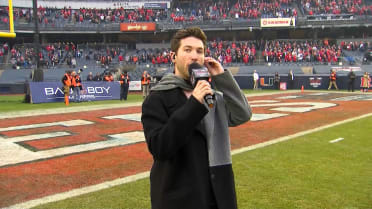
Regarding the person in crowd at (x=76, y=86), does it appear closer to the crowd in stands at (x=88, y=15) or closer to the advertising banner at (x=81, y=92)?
the advertising banner at (x=81, y=92)

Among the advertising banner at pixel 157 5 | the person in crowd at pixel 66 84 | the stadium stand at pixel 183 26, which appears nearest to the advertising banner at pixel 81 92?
the person in crowd at pixel 66 84

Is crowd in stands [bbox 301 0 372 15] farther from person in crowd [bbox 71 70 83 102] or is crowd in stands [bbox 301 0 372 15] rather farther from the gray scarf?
the gray scarf

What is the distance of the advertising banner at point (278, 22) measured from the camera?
39.2m

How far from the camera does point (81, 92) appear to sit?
19.7 m

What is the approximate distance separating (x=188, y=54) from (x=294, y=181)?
3.67m

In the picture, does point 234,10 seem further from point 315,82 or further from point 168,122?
point 168,122

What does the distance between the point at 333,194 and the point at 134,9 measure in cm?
4726

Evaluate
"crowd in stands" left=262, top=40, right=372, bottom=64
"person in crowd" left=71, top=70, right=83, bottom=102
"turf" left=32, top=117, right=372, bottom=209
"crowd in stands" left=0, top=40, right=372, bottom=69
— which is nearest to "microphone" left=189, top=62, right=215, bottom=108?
"turf" left=32, top=117, right=372, bottom=209

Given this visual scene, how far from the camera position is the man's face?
2195 millimetres

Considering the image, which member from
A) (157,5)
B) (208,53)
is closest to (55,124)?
(208,53)

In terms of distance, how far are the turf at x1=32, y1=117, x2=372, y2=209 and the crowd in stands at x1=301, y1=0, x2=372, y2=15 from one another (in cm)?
3802

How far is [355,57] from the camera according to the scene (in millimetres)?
34438

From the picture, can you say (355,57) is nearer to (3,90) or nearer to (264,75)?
(264,75)

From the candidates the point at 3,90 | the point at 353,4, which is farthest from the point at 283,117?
the point at 353,4
